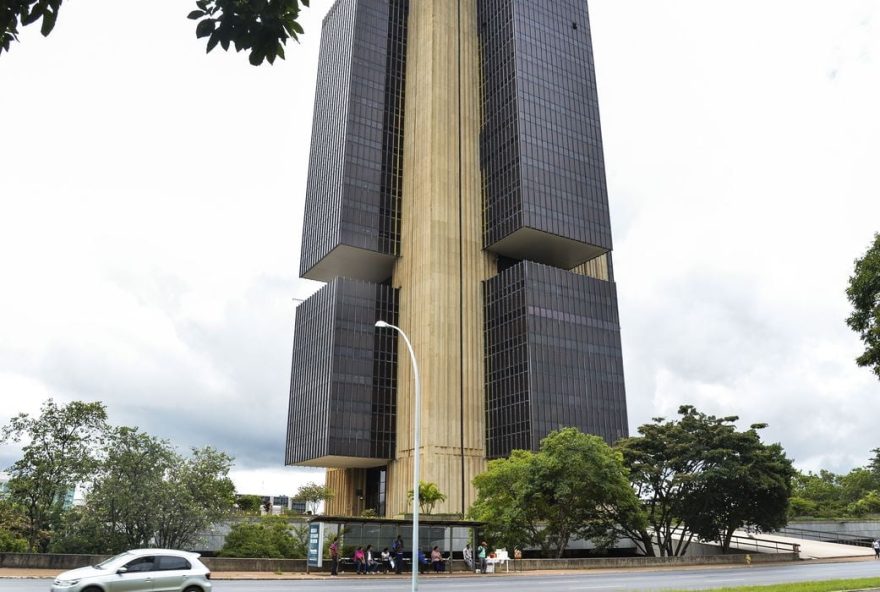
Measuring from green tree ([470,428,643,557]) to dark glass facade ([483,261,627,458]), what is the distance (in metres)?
25.4

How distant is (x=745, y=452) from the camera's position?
2071 inches

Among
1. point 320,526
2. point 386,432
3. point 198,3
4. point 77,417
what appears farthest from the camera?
point 386,432

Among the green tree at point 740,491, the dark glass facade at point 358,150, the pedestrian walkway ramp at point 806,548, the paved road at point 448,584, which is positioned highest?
the dark glass facade at point 358,150

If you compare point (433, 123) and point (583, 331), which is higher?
point (433, 123)

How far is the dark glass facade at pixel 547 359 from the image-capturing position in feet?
252

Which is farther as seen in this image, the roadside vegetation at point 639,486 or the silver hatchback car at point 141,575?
the roadside vegetation at point 639,486

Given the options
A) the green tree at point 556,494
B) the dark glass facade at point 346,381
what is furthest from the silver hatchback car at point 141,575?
the dark glass facade at point 346,381

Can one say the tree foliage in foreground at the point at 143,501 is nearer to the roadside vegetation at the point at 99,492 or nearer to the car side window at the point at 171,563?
the roadside vegetation at the point at 99,492

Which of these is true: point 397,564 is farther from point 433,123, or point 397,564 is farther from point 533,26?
point 533,26

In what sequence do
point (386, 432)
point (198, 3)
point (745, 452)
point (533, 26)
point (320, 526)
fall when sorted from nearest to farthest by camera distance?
point (198, 3) → point (320, 526) → point (745, 452) → point (386, 432) → point (533, 26)

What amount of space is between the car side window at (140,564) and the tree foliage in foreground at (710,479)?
39300 millimetres

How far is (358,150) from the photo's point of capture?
8875 cm

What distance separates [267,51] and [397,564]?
33.9m

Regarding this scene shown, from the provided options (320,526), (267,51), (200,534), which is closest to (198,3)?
(267,51)
